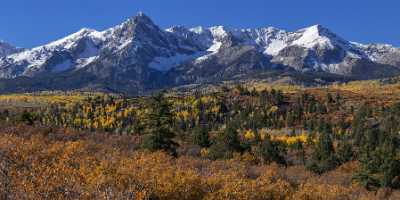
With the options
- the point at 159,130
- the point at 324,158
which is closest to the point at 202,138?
the point at 324,158

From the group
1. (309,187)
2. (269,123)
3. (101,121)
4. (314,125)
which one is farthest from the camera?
(101,121)

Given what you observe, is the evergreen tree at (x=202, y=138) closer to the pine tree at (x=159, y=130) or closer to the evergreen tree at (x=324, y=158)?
the evergreen tree at (x=324, y=158)

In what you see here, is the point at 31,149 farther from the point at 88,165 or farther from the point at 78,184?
the point at 78,184

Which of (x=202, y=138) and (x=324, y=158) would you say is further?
(x=324, y=158)

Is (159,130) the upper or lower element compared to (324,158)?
upper

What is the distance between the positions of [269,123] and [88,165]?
16235 centimetres

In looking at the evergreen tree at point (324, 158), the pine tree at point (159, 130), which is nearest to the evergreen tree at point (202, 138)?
the evergreen tree at point (324, 158)

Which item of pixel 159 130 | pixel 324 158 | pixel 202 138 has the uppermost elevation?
pixel 159 130

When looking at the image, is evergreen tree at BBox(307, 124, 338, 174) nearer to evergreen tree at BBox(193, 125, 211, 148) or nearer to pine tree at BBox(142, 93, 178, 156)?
evergreen tree at BBox(193, 125, 211, 148)

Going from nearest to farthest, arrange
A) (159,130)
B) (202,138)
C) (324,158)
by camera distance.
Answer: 1. (159,130)
2. (202,138)
3. (324,158)

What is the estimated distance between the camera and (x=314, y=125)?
167 m

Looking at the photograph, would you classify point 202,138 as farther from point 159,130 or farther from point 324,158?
point 159,130

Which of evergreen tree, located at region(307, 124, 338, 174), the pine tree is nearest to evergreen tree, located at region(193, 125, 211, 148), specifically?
evergreen tree, located at region(307, 124, 338, 174)

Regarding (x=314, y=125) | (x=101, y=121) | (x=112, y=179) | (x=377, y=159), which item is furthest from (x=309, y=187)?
(x=101, y=121)
